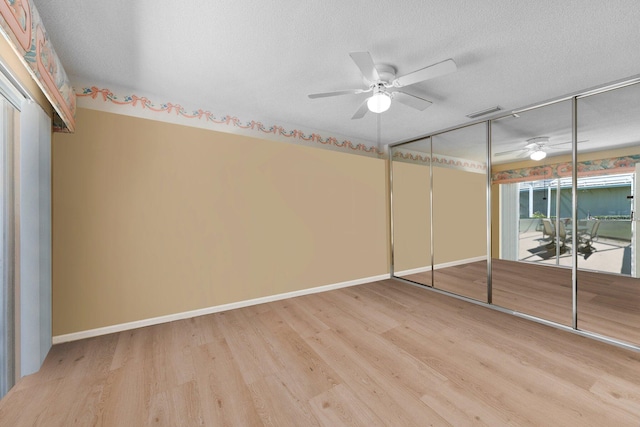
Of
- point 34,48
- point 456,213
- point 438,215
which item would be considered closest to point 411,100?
point 34,48

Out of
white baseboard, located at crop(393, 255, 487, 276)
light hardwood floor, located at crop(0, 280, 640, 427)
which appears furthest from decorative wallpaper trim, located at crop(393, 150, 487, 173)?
light hardwood floor, located at crop(0, 280, 640, 427)

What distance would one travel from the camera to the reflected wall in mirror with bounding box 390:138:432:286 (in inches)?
158

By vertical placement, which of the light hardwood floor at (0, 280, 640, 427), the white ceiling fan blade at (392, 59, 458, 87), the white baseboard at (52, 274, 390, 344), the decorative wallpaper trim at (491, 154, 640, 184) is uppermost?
the white ceiling fan blade at (392, 59, 458, 87)

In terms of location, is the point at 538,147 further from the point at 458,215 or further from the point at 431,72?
the point at 431,72

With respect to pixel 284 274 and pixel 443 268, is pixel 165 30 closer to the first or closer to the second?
pixel 284 274

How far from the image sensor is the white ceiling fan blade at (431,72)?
1.60 m

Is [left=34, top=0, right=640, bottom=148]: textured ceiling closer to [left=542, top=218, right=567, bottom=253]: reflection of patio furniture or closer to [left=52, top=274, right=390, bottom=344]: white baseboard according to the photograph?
[left=542, top=218, right=567, bottom=253]: reflection of patio furniture

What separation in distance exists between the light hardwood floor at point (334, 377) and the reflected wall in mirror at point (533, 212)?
0.92m

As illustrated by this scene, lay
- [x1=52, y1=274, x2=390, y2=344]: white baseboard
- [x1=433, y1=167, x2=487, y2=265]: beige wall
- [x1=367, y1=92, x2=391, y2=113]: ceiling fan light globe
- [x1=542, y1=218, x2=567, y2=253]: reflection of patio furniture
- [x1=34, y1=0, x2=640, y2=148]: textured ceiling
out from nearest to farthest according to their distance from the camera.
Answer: [x1=34, y1=0, x2=640, y2=148]: textured ceiling → [x1=367, y1=92, x2=391, y2=113]: ceiling fan light globe → [x1=52, y1=274, x2=390, y2=344]: white baseboard → [x1=542, y1=218, x2=567, y2=253]: reflection of patio furniture → [x1=433, y1=167, x2=487, y2=265]: beige wall

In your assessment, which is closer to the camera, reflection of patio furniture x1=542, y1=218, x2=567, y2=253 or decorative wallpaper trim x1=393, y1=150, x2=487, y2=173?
reflection of patio furniture x1=542, y1=218, x2=567, y2=253

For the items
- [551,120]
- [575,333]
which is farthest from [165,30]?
[551,120]

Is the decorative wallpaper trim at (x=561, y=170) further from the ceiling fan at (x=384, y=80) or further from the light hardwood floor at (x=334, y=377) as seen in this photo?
the light hardwood floor at (x=334, y=377)

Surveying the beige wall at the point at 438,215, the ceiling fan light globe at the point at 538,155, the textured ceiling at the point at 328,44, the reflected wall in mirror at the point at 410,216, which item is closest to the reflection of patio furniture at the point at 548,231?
the beige wall at the point at 438,215

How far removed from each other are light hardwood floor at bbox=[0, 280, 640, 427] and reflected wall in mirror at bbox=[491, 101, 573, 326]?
922 mm
